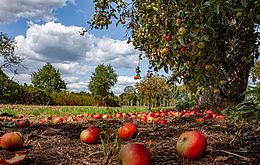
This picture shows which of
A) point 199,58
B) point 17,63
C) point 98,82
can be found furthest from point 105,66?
point 199,58

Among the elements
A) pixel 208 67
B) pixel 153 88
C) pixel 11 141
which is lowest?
pixel 11 141

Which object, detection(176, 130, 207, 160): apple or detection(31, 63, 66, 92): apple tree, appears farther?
detection(31, 63, 66, 92): apple tree

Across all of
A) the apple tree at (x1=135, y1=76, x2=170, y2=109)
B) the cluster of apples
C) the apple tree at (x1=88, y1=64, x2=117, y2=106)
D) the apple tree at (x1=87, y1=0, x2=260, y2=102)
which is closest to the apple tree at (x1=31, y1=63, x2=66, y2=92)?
the apple tree at (x1=88, y1=64, x2=117, y2=106)

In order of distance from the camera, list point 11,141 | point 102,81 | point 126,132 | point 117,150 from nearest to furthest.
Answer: point 117,150 → point 11,141 → point 126,132 → point 102,81

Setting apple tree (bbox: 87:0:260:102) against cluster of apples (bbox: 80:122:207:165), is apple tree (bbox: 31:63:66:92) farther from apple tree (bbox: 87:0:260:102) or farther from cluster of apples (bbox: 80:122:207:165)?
cluster of apples (bbox: 80:122:207:165)

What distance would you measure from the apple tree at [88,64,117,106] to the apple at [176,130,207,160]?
34.3m

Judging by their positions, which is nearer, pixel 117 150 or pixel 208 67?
pixel 117 150

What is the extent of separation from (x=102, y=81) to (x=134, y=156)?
37.7m

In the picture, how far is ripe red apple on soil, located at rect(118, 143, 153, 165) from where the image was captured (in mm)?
1490

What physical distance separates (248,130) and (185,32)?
1158 millimetres

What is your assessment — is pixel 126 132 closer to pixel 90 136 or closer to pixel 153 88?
pixel 90 136

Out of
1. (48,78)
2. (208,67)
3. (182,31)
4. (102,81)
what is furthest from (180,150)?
(48,78)

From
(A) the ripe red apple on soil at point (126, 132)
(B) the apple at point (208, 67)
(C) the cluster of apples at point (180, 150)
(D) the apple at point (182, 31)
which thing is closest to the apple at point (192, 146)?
(C) the cluster of apples at point (180, 150)

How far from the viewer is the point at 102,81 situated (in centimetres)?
3897
